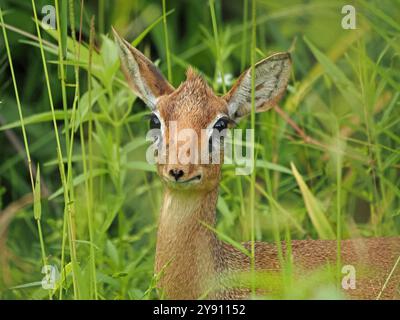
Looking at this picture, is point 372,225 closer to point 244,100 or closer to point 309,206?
point 309,206

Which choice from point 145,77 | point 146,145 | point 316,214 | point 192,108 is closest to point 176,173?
point 192,108

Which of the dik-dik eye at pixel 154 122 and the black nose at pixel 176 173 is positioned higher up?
the dik-dik eye at pixel 154 122

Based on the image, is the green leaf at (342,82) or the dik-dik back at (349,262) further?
the green leaf at (342,82)

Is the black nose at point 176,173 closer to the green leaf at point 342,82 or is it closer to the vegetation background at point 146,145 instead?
the vegetation background at point 146,145

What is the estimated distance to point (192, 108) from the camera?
12.2 feet

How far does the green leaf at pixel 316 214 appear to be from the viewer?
425cm

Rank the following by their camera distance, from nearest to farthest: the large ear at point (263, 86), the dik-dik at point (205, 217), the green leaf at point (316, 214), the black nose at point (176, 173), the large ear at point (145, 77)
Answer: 1. the black nose at point (176, 173)
2. the dik-dik at point (205, 217)
3. the large ear at point (263, 86)
4. the large ear at point (145, 77)
5. the green leaf at point (316, 214)

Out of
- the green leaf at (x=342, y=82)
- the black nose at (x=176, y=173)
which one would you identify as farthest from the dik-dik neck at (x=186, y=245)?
the green leaf at (x=342, y=82)

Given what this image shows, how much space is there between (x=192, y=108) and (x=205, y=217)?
14.2 inches

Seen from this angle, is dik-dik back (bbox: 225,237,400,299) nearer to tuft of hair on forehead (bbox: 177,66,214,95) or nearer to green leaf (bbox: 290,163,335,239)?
green leaf (bbox: 290,163,335,239)

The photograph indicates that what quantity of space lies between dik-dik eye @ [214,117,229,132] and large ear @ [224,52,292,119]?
8 centimetres

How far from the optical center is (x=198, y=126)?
3701 mm

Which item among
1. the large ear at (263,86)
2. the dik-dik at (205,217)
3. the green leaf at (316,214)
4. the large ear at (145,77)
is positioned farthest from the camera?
the green leaf at (316,214)
